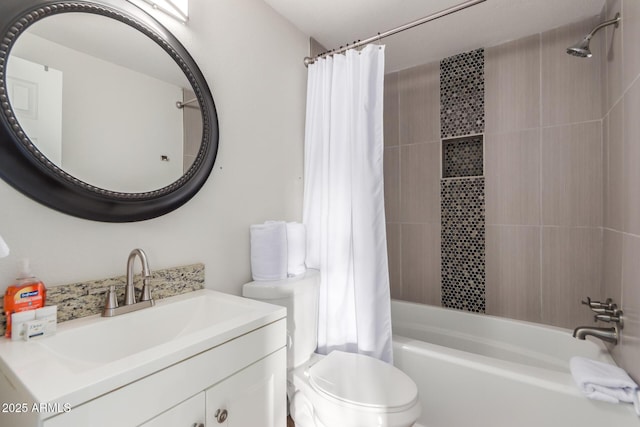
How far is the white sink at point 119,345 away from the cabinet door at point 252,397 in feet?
0.45

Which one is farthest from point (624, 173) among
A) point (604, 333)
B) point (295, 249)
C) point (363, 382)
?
point (295, 249)

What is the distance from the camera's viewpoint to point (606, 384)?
1.16 metres

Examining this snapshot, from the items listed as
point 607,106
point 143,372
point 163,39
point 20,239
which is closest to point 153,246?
point 20,239

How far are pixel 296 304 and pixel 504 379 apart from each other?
1016 mm

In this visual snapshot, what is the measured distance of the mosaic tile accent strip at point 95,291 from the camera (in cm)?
94

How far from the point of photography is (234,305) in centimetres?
117

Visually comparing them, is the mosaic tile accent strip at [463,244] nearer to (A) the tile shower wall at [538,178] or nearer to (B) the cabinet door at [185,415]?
(A) the tile shower wall at [538,178]

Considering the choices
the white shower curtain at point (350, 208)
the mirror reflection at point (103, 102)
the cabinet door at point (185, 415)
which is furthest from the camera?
the white shower curtain at point (350, 208)

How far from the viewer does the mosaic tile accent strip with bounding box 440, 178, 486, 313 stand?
2.29m

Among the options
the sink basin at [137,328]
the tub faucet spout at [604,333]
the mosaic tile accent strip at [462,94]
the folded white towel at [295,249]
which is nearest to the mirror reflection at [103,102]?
the sink basin at [137,328]

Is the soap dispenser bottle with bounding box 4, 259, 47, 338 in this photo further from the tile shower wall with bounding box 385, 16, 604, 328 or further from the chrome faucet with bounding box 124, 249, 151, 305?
the tile shower wall with bounding box 385, 16, 604, 328

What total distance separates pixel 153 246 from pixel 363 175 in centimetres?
111

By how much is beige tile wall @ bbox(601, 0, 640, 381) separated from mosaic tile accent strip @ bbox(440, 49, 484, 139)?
0.72 metres

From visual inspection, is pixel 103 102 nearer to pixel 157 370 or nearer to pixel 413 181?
pixel 157 370
